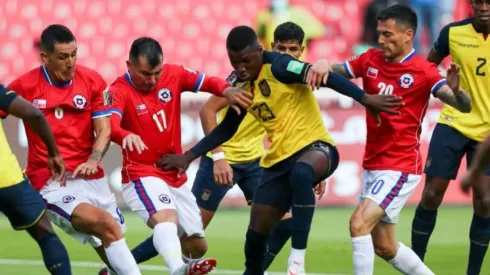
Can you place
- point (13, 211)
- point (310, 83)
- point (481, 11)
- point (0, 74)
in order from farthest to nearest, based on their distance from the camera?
point (0, 74) < point (481, 11) < point (310, 83) < point (13, 211)

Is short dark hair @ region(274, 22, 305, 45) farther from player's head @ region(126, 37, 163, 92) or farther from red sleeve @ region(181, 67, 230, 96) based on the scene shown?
player's head @ region(126, 37, 163, 92)

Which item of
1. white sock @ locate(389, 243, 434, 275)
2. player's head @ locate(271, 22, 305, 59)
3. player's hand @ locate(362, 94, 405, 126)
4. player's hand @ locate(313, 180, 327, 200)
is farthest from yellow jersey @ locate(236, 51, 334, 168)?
player's head @ locate(271, 22, 305, 59)

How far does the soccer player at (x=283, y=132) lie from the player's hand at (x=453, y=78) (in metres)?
0.71

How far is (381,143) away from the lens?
27.6 ft

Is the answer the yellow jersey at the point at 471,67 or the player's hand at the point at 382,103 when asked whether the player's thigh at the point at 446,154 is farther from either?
the player's hand at the point at 382,103

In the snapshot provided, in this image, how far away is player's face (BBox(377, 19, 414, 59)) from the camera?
8375mm

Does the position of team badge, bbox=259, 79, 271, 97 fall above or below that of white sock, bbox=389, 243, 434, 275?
above

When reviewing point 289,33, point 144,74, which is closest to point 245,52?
point 144,74

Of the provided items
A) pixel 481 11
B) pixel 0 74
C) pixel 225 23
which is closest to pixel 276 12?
pixel 225 23

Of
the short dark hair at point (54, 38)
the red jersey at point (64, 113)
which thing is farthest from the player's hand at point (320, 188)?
the short dark hair at point (54, 38)

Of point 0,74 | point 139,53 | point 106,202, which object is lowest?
point 0,74

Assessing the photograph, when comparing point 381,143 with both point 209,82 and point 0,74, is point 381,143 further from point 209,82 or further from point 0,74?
point 0,74

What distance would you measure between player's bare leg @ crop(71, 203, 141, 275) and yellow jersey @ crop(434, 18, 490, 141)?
2998mm

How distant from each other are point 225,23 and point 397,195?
9.98m
